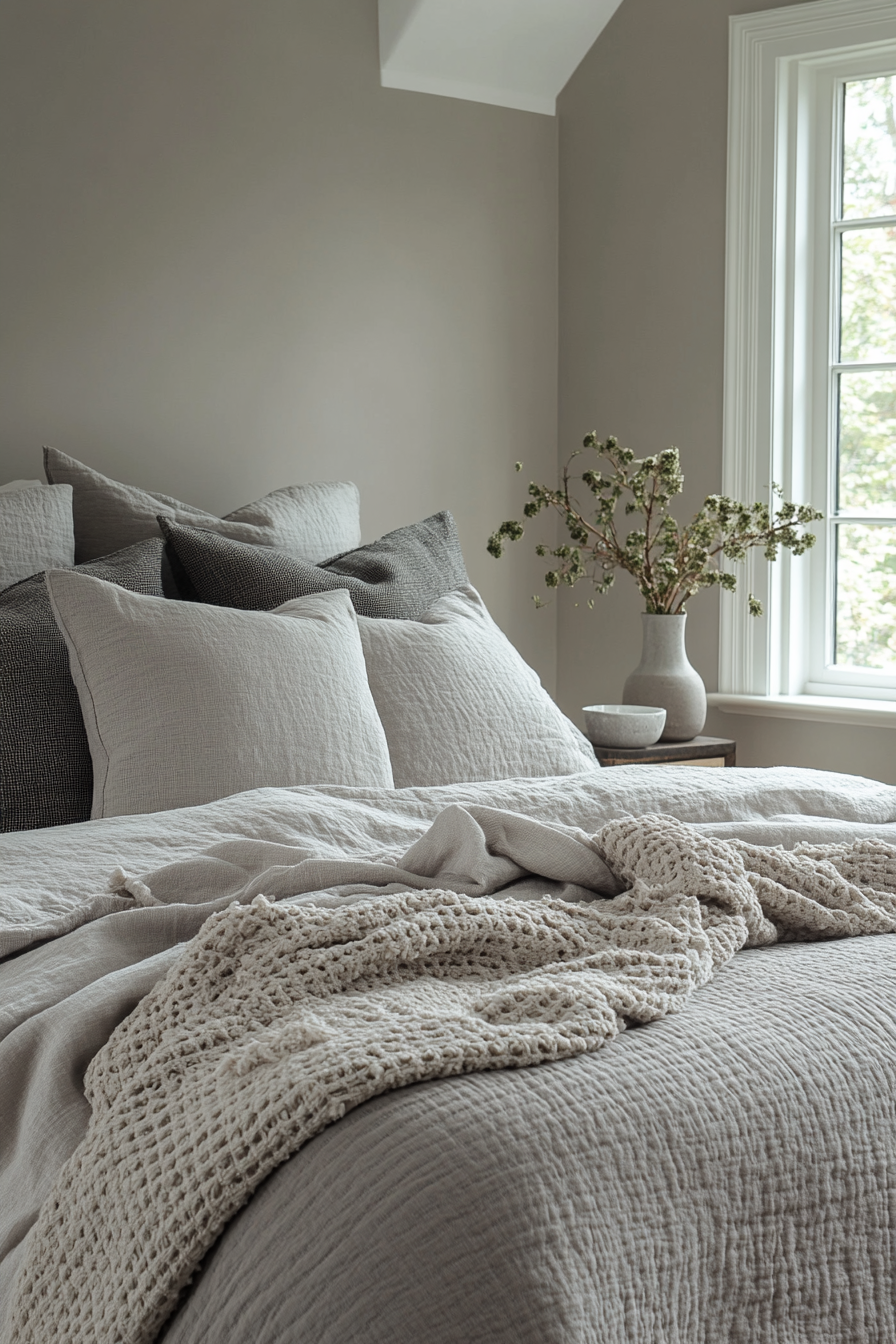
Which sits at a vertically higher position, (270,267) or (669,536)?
(270,267)

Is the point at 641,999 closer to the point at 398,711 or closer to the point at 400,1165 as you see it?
the point at 400,1165

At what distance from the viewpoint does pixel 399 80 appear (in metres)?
3.21

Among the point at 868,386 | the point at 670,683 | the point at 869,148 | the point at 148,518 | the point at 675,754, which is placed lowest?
the point at 675,754

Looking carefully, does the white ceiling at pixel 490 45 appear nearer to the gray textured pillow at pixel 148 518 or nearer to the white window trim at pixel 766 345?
the white window trim at pixel 766 345

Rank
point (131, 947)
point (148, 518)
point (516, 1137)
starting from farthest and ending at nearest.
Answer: point (148, 518) → point (131, 947) → point (516, 1137)

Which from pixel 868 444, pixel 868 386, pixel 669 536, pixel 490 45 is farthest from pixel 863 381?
pixel 490 45

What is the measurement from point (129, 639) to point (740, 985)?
108 cm

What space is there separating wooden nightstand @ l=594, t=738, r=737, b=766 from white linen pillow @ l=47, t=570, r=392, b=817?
1.01 meters

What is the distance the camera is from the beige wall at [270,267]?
8.87ft

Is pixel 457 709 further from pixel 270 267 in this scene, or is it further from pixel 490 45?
pixel 490 45

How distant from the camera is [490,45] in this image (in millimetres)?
3293

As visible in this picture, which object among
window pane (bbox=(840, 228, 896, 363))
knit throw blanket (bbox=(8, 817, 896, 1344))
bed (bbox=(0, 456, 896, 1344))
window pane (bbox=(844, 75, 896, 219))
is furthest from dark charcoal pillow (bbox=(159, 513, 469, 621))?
window pane (bbox=(844, 75, 896, 219))

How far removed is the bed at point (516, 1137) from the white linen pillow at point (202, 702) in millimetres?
249

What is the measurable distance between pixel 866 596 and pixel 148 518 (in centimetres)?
188
